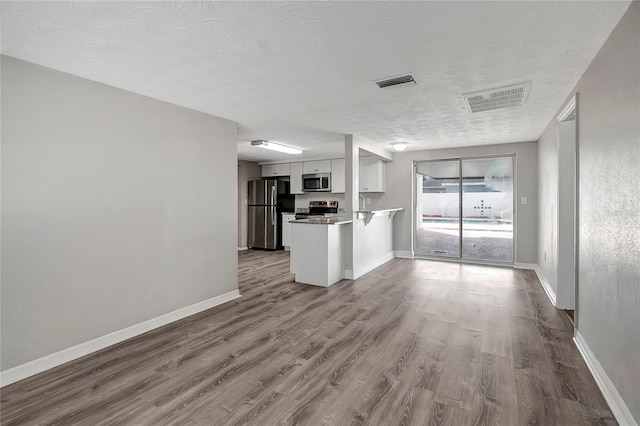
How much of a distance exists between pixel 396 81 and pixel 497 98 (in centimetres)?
121

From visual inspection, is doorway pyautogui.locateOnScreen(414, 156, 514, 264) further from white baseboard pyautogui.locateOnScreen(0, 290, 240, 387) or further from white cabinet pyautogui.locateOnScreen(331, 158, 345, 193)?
white baseboard pyautogui.locateOnScreen(0, 290, 240, 387)

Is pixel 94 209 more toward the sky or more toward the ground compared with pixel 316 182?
more toward the ground

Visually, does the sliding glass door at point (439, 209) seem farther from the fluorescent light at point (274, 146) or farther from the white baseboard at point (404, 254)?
the fluorescent light at point (274, 146)

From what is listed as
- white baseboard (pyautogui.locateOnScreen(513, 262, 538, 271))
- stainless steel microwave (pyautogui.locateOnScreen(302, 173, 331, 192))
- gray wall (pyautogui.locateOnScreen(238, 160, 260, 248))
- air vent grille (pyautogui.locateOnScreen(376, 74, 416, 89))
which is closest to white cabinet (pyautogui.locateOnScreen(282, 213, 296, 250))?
stainless steel microwave (pyautogui.locateOnScreen(302, 173, 331, 192))

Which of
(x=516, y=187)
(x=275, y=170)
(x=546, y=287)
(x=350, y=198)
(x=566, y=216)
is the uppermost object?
(x=275, y=170)

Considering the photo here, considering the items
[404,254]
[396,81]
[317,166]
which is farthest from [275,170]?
[396,81]

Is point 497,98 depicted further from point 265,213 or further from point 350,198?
point 265,213

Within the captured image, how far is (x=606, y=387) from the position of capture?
1.98m

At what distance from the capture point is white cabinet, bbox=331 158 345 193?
736 cm

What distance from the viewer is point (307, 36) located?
198 centimetres

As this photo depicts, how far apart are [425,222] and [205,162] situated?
494 cm

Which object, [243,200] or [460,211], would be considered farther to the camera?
[243,200]

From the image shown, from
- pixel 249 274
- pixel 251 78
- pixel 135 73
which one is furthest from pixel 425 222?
pixel 135 73

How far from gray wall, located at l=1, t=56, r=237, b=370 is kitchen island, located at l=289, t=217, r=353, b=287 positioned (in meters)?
1.46
